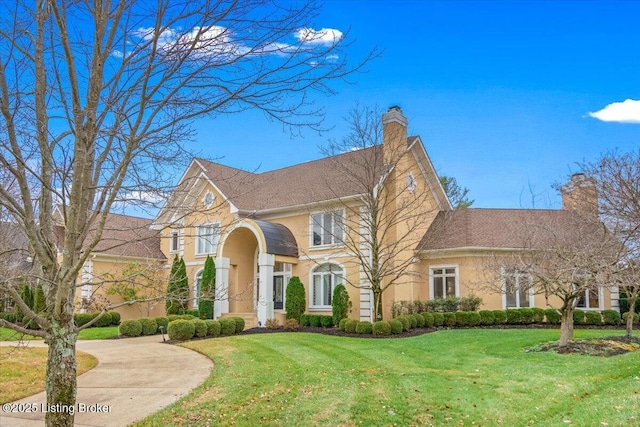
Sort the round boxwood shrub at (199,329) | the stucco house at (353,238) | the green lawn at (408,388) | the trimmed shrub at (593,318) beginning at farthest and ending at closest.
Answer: the stucco house at (353,238) < the trimmed shrub at (593,318) < the round boxwood shrub at (199,329) < the green lawn at (408,388)

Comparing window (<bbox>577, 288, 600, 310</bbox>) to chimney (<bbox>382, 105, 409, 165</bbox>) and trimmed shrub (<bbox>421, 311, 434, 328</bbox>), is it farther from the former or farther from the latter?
chimney (<bbox>382, 105, 409, 165</bbox>)

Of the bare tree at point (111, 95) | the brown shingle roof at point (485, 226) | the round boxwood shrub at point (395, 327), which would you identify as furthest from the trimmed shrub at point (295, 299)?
the bare tree at point (111, 95)

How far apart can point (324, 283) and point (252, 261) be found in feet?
16.0

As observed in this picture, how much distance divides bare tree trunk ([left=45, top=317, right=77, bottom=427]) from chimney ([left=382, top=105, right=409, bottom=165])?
1647cm

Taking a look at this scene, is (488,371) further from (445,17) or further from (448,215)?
(448,215)

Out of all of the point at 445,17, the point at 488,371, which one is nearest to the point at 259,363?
the point at 488,371

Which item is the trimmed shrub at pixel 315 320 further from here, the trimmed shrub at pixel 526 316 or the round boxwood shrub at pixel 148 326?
the trimmed shrub at pixel 526 316

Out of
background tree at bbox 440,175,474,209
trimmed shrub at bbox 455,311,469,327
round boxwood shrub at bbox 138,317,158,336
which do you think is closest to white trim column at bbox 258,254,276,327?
round boxwood shrub at bbox 138,317,158,336

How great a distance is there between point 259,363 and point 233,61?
8351mm

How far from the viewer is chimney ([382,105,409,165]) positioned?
2038 centimetres

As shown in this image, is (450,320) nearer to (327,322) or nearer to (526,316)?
(526,316)

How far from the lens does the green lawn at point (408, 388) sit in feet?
23.8

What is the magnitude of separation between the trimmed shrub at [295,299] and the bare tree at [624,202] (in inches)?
473

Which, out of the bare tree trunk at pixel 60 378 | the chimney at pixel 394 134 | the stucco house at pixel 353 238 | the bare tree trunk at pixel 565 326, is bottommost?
the bare tree trunk at pixel 565 326
